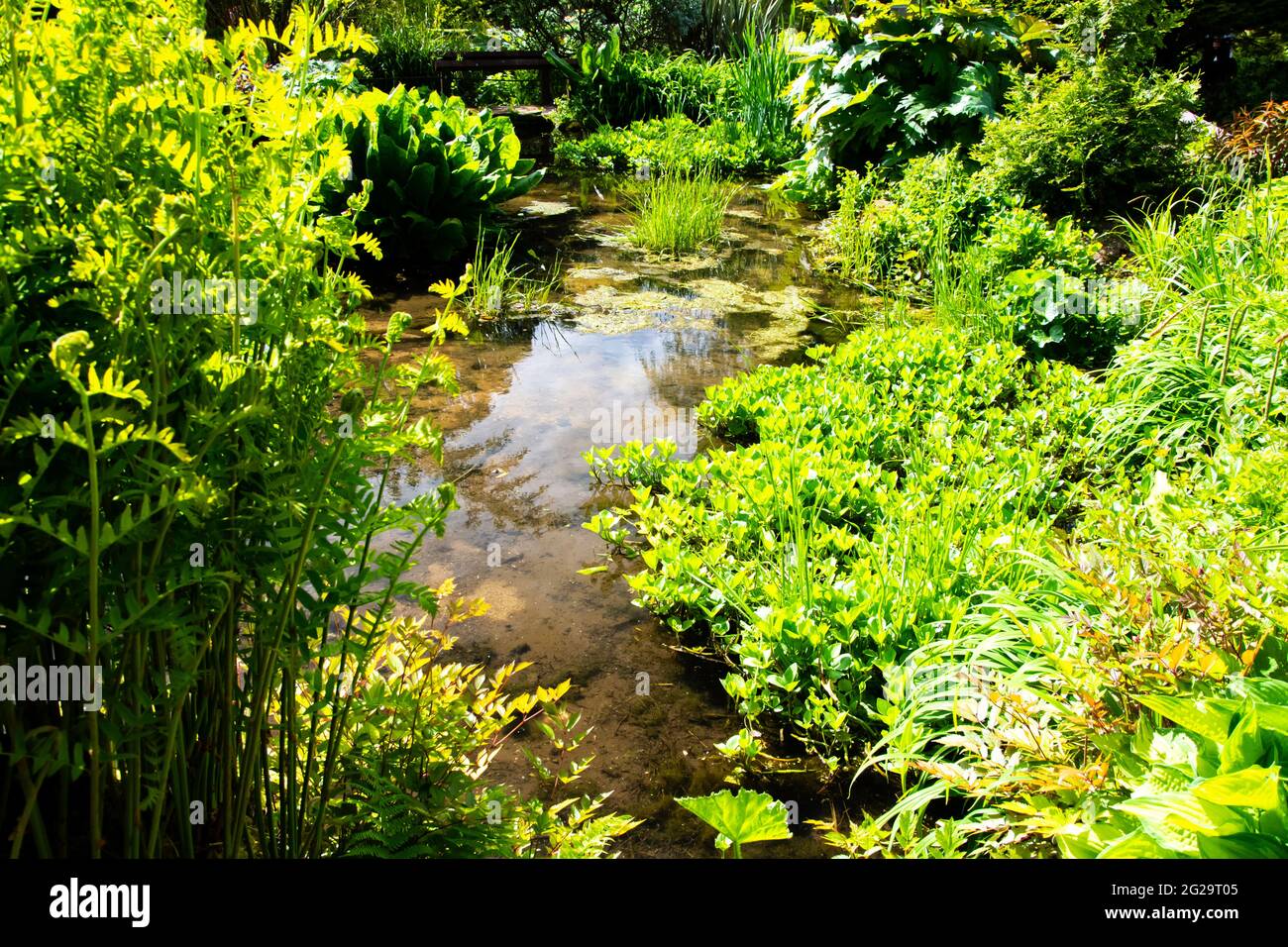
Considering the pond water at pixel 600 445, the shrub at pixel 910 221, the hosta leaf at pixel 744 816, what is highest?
the shrub at pixel 910 221

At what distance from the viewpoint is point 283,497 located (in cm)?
123

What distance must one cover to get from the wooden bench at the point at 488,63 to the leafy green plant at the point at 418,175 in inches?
286

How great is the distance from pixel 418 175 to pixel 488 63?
27.3ft

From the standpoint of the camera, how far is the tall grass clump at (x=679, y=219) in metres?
6.88

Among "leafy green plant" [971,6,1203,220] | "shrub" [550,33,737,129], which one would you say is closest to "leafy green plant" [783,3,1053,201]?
"leafy green plant" [971,6,1203,220]

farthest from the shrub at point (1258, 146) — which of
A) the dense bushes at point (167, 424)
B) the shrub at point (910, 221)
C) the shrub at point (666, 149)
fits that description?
the dense bushes at point (167, 424)

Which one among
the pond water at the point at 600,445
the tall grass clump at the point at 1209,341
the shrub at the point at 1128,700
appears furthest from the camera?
the tall grass clump at the point at 1209,341

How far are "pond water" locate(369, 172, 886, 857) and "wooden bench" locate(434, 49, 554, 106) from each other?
6.56 m

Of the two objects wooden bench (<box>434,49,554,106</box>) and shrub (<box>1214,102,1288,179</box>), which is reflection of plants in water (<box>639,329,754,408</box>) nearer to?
shrub (<box>1214,102,1288,179</box>)

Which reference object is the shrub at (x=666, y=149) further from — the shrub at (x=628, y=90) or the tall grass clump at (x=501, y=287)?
the tall grass clump at (x=501, y=287)

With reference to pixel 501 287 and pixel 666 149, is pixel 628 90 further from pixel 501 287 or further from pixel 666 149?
pixel 501 287

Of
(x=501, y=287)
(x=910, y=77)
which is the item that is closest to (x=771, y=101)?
(x=910, y=77)
